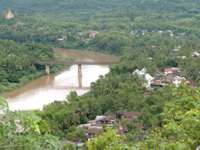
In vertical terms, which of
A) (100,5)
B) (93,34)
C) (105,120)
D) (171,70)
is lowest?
(93,34)

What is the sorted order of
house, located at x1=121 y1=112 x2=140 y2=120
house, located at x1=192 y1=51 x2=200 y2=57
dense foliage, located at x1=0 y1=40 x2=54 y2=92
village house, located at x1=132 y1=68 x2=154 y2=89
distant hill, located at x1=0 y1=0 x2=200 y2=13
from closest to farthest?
1. house, located at x1=121 y1=112 x2=140 y2=120
2. village house, located at x1=132 y1=68 x2=154 y2=89
3. dense foliage, located at x1=0 y1=40 x2=54 y2=92
4. house, located at x1=192 y1=51 x2=200 y2=57
5. distant hill, located at x1=0 y1=0 x2=200 y2=13

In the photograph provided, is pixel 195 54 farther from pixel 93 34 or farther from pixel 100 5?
pixel 100 5

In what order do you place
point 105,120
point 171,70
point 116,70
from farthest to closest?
point 116,70 → point 171,70 → point 105,120

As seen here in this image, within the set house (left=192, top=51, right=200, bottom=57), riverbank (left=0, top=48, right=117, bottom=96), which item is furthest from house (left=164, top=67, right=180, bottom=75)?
riverbank (left=0, top=48, right=117, bottom=96)

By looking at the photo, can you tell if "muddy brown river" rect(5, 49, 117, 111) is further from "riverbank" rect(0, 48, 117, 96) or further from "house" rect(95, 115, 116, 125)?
"house" rect(95, 115, 116, 125)

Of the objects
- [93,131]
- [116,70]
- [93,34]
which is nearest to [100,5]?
[93,34]

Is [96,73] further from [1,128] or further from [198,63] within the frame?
[1,128]

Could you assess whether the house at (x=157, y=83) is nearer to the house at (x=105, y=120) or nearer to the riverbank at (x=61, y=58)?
the house at (x=105, y=120)

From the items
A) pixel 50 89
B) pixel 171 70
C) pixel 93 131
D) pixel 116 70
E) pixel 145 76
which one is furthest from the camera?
pixel 116 70
